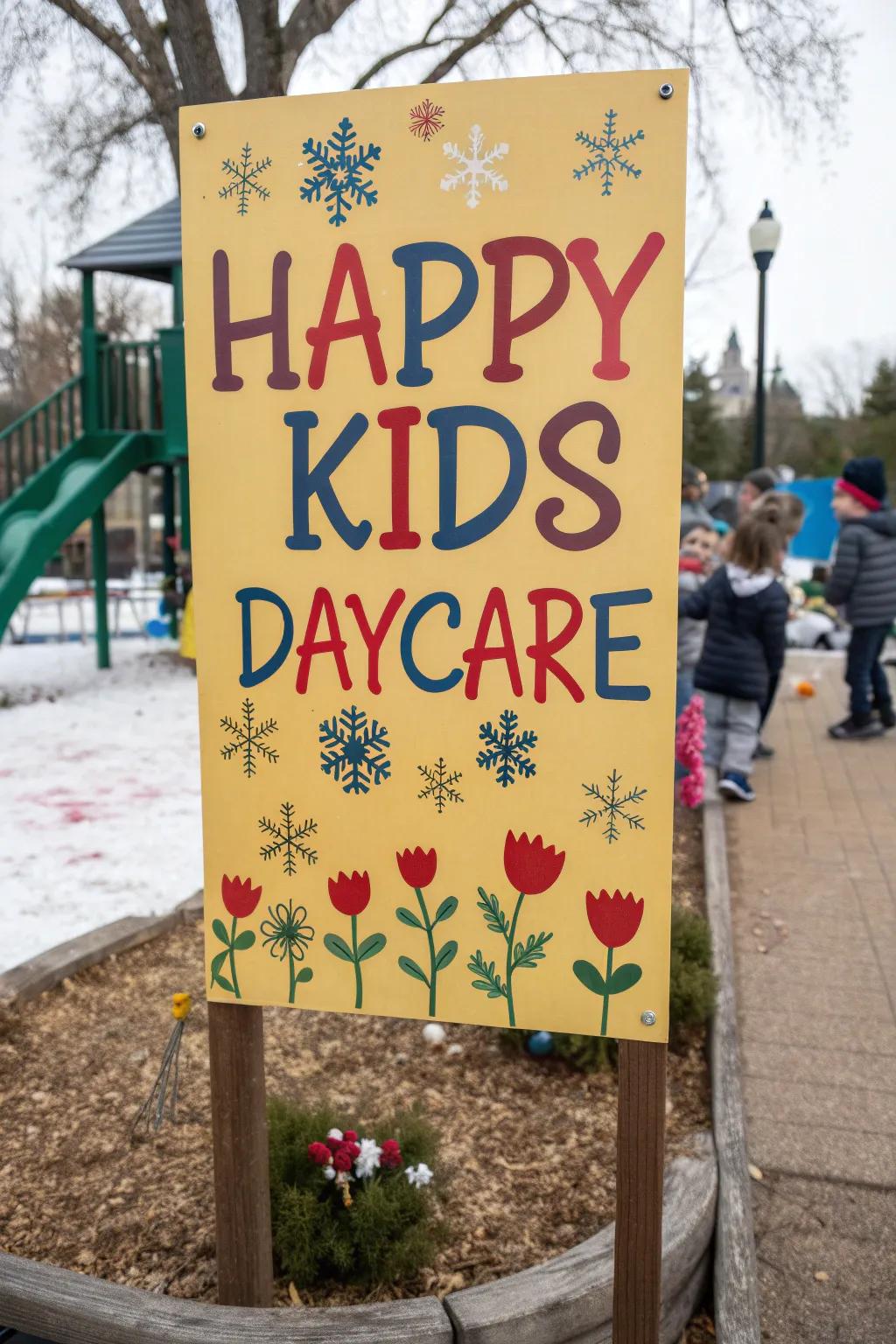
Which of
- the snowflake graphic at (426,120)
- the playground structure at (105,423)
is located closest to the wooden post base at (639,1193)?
the snowflake graphic at (426,120)

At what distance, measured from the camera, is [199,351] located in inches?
67.8

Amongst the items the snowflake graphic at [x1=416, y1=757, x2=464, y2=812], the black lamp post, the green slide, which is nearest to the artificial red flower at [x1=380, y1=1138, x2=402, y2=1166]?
the snowflake graphic at [x1=416, y1=757, x2=464, y2=812]

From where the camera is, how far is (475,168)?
1586 millimetres

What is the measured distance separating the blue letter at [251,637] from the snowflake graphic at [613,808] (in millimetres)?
560

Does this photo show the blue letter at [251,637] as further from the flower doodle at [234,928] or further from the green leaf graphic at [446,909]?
the green leaf graphic at [446,909]

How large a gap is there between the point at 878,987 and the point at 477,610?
2.72m

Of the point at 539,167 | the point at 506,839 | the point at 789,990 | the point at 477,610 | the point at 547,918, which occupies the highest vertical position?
the point at 539,167

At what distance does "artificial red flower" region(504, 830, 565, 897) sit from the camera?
1700mm

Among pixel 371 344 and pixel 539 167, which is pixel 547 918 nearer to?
pixel 371 344

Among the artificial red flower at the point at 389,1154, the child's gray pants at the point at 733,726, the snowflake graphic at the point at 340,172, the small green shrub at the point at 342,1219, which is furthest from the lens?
the child's gray pants at the point at 733,726

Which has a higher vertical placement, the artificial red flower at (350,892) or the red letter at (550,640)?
the red letter at (550,640)

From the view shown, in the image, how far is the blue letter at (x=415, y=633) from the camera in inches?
66.6

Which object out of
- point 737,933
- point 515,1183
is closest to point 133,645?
point 737,933

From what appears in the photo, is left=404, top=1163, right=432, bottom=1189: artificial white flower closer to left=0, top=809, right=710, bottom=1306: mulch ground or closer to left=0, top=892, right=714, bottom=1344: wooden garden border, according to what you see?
left=0, top=809, right=710, bottom=1306: mulch ground
